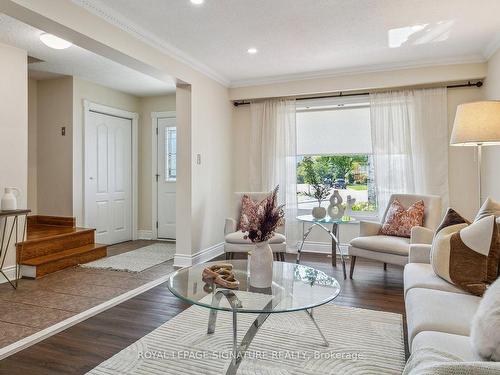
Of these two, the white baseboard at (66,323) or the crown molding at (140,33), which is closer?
the white baseboard at (66,323)

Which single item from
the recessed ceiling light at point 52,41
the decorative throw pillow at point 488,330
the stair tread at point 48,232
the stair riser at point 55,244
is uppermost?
the recessed ceiling light at point 52,41

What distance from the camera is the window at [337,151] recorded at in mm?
→ 4879

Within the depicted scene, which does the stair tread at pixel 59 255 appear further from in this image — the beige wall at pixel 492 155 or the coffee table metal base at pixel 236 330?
the beige wall at pixel 492 155

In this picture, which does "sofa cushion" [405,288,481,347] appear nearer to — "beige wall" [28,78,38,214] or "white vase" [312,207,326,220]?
"white vase" [312,207,326,220]

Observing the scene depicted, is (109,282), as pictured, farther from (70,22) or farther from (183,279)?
(70,22)

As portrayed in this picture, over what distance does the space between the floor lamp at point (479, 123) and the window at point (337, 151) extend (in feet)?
6.10

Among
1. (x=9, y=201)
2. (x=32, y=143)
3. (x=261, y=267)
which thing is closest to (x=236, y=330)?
(x=261, y=267)

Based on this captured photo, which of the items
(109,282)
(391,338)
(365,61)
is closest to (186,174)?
(109,282)

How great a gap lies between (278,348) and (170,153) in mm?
4438

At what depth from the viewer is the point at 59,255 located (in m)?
4.21

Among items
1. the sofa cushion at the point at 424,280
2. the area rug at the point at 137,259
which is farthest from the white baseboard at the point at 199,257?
the sofa cushion at the point at 424,280

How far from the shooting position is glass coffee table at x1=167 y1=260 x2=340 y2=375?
71.2 inches

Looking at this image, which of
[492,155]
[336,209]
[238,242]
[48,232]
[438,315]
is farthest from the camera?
[48,232]

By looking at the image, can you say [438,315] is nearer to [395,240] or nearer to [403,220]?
[395,240]
